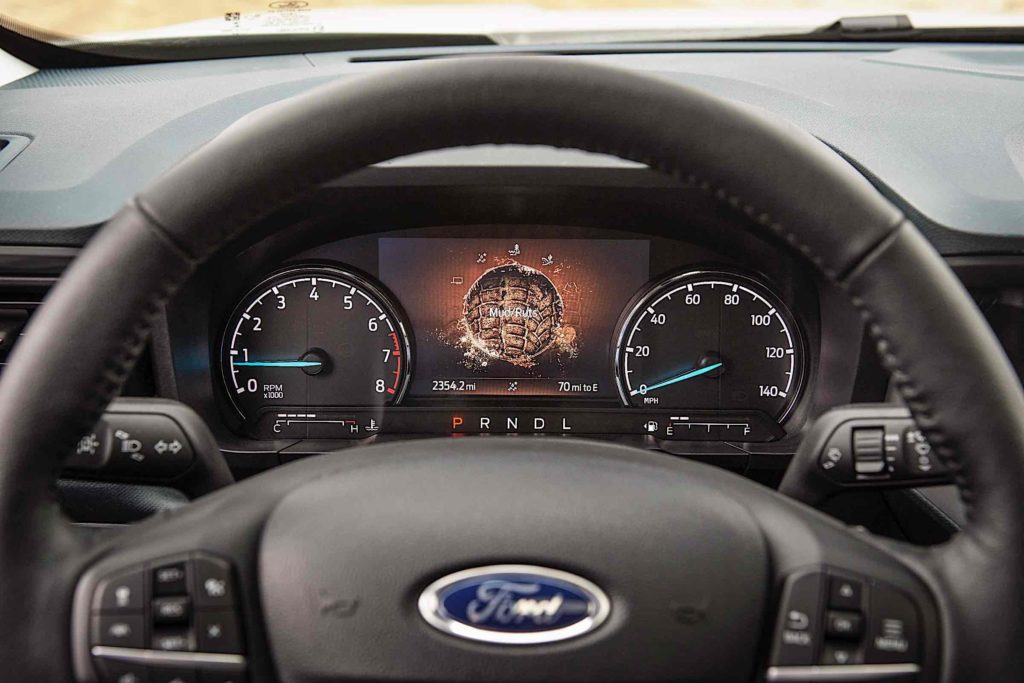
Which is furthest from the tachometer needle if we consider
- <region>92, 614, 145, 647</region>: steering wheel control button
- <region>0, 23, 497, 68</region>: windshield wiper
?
<region>92, 614, 145, 647</region>: steering wheel control button

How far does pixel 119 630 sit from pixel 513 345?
1708mm

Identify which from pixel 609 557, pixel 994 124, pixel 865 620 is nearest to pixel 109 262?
pixel 609 557

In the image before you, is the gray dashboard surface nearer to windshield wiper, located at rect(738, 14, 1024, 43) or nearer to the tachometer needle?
windshield wiper, located at rect(738, 14, 1024, 43)

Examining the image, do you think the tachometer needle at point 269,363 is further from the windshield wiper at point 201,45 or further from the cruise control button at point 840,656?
the cruise control button at point 840,656

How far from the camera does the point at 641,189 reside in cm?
228

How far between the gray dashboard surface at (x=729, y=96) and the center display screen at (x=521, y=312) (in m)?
0.46

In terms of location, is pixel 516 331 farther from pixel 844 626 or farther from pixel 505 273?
pixel 844 626

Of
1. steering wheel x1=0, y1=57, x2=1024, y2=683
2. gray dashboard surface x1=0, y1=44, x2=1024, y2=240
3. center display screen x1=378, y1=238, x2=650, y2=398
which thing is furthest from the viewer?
center display screen x1=378, y1=238, x2=650, y2=398

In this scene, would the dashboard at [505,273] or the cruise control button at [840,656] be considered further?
the dashboard at [505,273]

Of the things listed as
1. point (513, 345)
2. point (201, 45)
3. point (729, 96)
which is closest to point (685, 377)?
point (513, 345)

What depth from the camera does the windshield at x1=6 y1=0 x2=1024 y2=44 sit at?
8.27 feet

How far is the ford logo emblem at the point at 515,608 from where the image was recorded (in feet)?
3.28

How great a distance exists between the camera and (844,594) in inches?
39.1

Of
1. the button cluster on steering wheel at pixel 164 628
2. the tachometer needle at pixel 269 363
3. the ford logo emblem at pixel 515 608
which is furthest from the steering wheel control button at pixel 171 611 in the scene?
the tachometer needle at pixel 269 363
